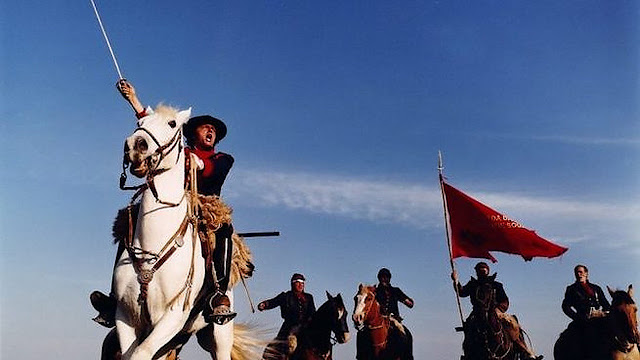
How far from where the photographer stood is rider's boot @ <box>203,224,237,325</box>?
9.59 meters

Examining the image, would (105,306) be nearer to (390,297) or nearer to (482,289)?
(482,289)

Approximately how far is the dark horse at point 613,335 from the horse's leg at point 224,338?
9.26 meters

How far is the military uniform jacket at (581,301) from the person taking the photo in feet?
56.1

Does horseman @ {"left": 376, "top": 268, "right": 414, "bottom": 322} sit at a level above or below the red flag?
below

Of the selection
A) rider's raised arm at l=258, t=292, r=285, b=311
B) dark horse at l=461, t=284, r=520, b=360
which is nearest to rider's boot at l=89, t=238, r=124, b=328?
rider's raised arm at l=258, t=292, r=285, b=311

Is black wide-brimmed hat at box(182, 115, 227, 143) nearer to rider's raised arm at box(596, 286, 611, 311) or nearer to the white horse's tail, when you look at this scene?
the white horse's tail

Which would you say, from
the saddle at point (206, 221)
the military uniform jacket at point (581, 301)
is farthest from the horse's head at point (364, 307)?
the saddle at point (206, 221)

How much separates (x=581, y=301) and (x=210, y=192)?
10.2 metres

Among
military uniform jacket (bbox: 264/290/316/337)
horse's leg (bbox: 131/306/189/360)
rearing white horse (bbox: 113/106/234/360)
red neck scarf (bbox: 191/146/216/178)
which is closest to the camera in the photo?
horse's leg (bbox: 131/306/189/360)

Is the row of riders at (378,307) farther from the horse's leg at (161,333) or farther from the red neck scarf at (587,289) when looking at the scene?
the horse's leg at (161,333)

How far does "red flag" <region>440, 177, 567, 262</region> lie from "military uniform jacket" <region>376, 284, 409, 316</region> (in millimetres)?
2541

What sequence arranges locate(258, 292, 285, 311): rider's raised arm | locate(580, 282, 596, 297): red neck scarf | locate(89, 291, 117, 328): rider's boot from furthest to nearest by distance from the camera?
locate(580, 282, 596, 297): red neck scarf < locate(258, 292, 285, 311): rider's raised arm < locate(89, 291, 117, 328): rider's boot

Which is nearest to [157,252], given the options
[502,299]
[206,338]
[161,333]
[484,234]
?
[161,333]

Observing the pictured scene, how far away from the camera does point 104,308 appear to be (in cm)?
917
